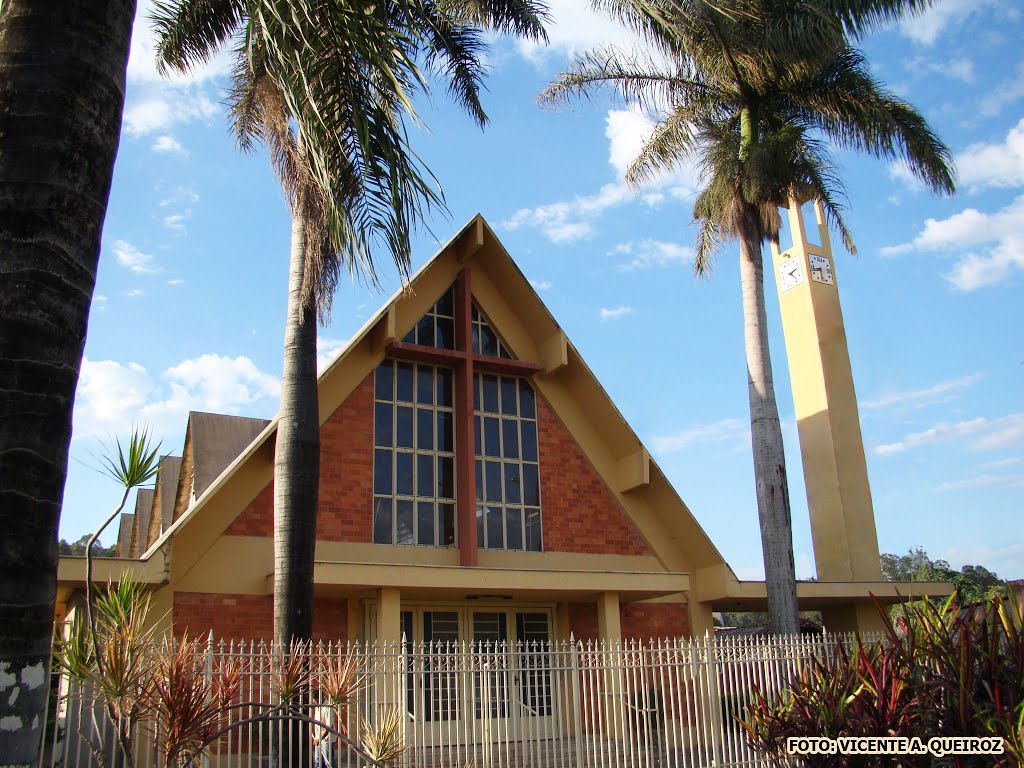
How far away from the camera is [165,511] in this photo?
23453 mm

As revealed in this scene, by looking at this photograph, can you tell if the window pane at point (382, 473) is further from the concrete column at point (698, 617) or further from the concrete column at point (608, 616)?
the concrete column at point (698, 617)

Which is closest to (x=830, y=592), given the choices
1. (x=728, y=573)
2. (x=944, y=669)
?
(x=728, y=573)

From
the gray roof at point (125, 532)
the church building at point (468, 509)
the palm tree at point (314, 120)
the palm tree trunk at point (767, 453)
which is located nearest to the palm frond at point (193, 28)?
the palm tree at point (314, 120)

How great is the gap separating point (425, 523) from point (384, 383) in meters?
2.55

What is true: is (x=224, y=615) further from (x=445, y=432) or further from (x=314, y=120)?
(x=314, y=120)

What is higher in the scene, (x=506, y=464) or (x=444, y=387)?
(x=444, y=387)

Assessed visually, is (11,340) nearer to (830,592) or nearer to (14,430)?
(14,430)

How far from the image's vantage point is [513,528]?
1644 cm

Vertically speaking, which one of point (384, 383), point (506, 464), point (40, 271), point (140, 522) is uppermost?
point (140, 522)

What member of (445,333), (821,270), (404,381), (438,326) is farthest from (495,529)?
(821,270)

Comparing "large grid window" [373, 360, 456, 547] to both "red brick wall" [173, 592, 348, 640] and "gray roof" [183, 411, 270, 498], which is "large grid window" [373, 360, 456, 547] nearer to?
"red brick wall" [173, 592, 348, 640]

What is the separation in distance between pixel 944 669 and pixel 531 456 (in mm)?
9420

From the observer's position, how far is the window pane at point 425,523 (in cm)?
1562

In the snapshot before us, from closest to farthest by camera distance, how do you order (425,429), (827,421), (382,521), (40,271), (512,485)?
(40,271)
(382,521)
(425,429)
(512,485)
(827,421)
